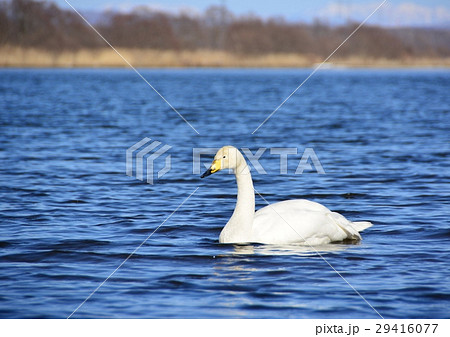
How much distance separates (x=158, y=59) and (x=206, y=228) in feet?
308

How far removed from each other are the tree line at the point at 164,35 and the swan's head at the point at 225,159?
90.8 metres

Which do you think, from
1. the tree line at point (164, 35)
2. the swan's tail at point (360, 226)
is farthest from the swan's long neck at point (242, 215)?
the tree line at point (164, 35)

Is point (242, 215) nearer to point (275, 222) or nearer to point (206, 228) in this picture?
point (275, 222)

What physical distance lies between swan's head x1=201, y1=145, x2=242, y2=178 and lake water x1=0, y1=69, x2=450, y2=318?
39.8 inches

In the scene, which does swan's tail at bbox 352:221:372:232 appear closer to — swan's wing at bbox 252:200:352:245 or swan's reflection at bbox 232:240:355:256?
swan's wing at bbox 252:200:352:245

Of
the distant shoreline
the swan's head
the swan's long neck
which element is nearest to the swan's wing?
the swan's long neck

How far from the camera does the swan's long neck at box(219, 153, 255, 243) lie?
9.60m

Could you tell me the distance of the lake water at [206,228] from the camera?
7465 millimetres

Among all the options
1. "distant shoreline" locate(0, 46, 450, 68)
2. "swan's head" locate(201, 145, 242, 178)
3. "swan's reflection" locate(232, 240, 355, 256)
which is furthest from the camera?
"distant shoreline" locate(0, 46, 450, 68)

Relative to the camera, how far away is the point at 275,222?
31.8ft

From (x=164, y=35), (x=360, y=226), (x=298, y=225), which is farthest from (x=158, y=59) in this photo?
(x=298, y=225)

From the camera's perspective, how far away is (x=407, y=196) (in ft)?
43.9

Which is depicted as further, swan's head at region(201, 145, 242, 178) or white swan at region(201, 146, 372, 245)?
swan's head at region(201, 145, 242, 178)

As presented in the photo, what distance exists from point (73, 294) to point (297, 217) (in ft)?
10.6
